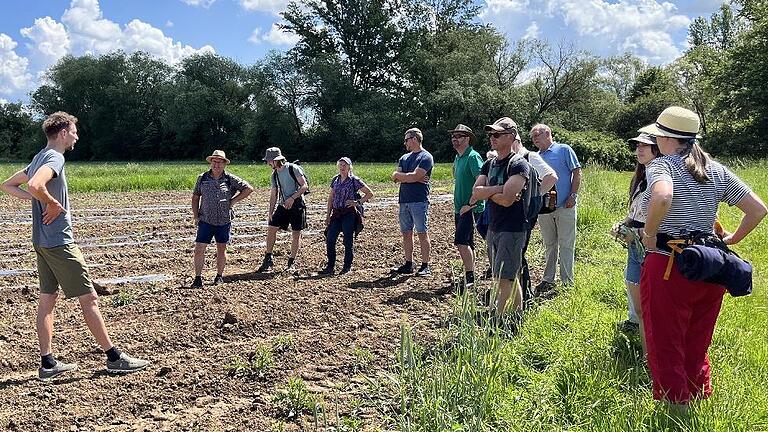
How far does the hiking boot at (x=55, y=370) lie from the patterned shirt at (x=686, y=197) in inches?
176

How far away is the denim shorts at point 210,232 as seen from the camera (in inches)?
291

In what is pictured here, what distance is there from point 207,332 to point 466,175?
10.8ft

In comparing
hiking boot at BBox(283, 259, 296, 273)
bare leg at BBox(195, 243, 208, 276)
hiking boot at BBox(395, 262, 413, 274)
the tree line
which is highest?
the tree line

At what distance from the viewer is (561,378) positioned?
12.8 feet

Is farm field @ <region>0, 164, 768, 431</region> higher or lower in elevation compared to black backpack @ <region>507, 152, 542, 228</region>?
lower

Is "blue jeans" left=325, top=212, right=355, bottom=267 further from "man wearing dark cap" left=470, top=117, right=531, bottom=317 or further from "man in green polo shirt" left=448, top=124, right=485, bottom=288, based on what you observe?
"man wearing dark cap" left=470, top=117, right=531, bottom=317

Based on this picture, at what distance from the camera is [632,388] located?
12.4 feet

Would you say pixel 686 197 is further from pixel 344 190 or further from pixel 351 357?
pixel 344 190

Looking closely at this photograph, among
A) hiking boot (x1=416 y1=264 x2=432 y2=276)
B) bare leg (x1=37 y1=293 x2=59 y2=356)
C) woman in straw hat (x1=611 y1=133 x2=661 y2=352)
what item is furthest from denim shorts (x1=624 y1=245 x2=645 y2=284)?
bare leg (x1=37 y1=293 x2=59 y2=356)

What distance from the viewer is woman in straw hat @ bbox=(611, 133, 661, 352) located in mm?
3635

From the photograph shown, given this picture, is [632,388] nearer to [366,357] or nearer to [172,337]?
[366,357]

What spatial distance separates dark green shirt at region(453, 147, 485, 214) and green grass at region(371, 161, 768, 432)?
5.68 feet

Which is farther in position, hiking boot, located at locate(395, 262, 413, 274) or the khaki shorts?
hiking boot, located at locate(395, 262, 413, 274)

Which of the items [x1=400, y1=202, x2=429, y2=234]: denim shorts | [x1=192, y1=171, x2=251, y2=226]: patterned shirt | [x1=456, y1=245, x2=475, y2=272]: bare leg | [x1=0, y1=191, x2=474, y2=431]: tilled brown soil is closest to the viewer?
[x1=0, y1=191, x2=474, y2=431]: tilled brown soil
